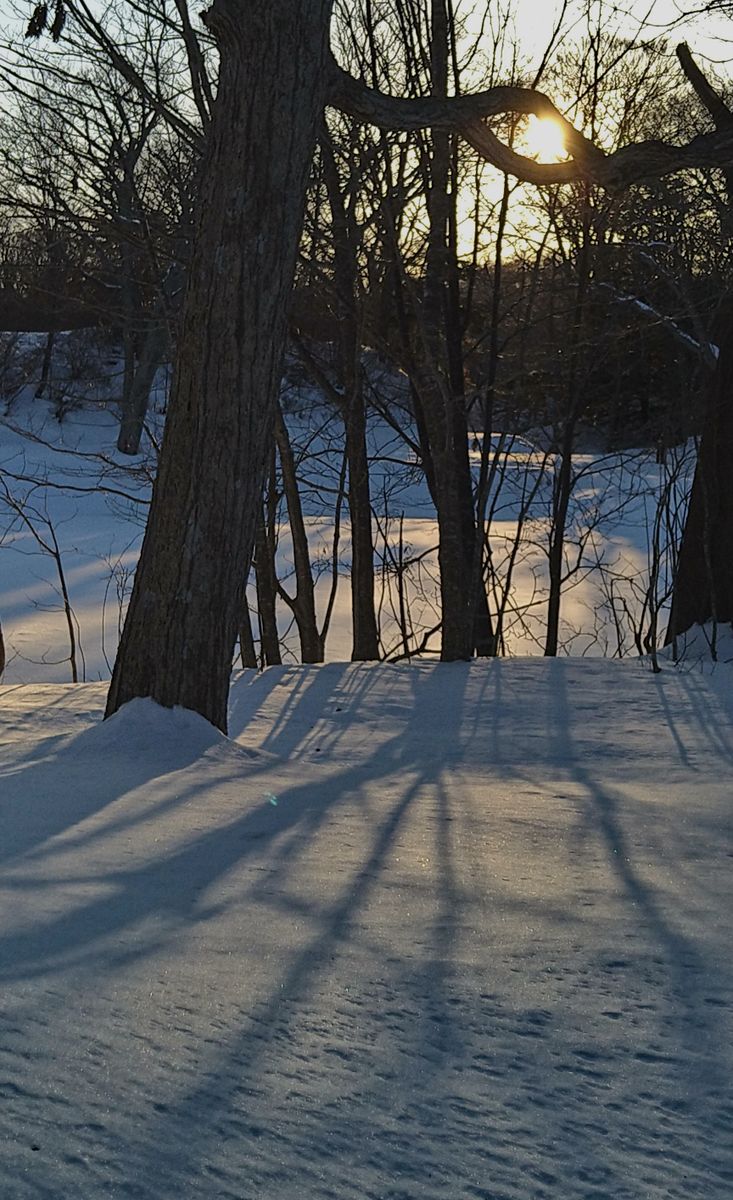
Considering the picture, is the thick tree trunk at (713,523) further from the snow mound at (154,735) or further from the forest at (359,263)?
the snow mound at (154,735)

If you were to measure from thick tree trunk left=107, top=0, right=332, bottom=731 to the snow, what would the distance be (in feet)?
2.59

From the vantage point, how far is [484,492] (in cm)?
882

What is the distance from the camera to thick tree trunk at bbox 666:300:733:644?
25.2 feet

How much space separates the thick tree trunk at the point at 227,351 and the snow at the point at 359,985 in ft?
2.59

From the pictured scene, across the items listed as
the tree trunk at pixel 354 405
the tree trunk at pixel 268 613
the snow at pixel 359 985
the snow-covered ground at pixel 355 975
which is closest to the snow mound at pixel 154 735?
the snow-covered ground at pixel 355 975

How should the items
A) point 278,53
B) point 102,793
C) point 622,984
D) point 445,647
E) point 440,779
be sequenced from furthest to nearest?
1. point 445,647
2. point 278,53
3. point 440,779
4. point 102,793
5. point 622,984

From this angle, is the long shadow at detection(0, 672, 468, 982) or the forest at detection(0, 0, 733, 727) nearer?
the long shadow at detection(0, 672, 468, 982)

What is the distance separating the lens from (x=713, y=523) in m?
7.76

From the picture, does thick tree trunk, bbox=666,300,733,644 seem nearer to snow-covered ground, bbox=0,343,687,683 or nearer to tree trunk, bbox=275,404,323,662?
snow-covered ground, bbox=0,343,687,683

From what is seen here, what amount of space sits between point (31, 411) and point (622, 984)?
2543cm

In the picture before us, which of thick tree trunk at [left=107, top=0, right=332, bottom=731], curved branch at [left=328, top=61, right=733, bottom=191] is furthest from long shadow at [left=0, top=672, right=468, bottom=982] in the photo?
curved branch at [left=328, top=61, right=733, bottom=191]

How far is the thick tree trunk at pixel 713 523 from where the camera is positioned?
767 centimetres

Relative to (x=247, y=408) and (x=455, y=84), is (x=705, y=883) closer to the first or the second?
(x=247, y=408)

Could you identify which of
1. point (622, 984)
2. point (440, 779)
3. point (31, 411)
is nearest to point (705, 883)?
point (622, 984)
